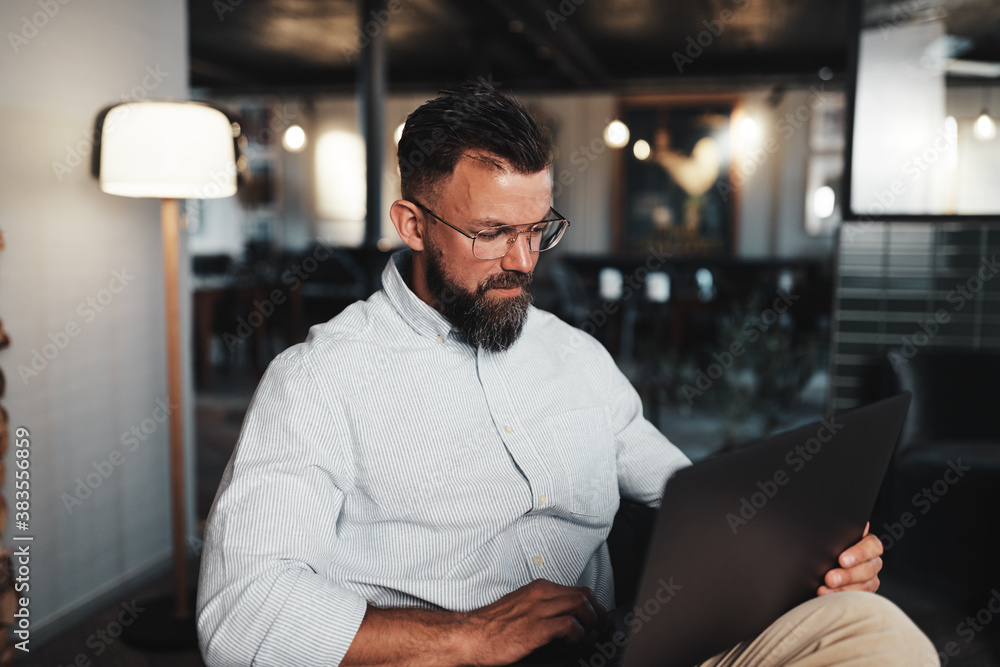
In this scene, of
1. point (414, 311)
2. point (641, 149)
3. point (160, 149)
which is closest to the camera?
point (414, 311)

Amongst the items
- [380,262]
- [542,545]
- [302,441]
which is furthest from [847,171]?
[302,441]

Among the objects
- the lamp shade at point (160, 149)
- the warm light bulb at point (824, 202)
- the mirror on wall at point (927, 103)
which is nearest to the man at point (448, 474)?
the lamp shade at point (160, 149)

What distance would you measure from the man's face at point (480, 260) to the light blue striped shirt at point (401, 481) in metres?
0.05

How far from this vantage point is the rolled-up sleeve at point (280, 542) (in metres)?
1.01

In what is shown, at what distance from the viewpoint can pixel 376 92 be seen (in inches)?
221

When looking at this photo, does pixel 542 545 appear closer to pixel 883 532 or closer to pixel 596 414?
pixel 596 414

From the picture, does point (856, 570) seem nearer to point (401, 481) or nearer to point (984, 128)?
point (401, 481)

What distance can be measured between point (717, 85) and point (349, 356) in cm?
887

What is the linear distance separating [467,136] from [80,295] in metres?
1.77

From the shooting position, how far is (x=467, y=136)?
4.15 feet

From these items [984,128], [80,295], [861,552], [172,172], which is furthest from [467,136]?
[984,128]

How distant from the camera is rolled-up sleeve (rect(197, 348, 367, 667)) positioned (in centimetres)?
101

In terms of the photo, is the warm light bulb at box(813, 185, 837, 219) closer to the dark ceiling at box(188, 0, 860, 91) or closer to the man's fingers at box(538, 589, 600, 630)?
the dark ceiling at box(188, 0, 860, 91)

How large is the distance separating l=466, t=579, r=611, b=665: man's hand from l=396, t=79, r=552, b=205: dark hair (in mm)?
669
